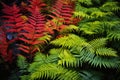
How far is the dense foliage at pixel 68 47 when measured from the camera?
3002 millimetres

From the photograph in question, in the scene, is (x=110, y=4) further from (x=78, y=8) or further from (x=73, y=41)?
(x=73, y=41)

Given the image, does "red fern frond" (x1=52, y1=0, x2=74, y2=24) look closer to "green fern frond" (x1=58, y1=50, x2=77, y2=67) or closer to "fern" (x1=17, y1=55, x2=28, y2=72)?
"green fern frond" (x1=58, y1=50, x2=77, y2=67)

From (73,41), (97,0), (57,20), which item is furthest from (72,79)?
(97,0)

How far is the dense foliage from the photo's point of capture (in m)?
3.00

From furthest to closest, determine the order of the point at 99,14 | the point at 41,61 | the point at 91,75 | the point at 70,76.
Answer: the point at 99,14, the point at 41,61, the point at 91,75, the point at 70,76

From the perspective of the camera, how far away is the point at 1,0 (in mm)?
5039

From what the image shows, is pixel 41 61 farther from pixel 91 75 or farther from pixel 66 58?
pixel 91 75

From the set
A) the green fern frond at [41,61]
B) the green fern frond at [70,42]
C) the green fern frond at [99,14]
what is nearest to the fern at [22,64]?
the green fern frond at [41,61]

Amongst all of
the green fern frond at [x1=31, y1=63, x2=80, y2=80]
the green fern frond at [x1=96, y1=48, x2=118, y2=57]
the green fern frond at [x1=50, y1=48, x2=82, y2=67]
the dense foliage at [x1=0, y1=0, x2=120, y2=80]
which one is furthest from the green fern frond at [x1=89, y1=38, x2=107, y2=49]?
the green fern frond at [x1=31, y1=63, x2=80, y2=80]

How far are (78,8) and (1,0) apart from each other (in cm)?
212

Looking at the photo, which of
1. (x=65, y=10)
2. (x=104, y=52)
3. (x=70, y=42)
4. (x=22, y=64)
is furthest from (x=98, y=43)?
(x=22, y=64)

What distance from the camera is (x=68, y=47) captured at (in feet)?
10.9

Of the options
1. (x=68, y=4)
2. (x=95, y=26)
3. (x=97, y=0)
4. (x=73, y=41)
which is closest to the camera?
(x=73, y=41)

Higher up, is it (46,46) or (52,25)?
(52,25)
